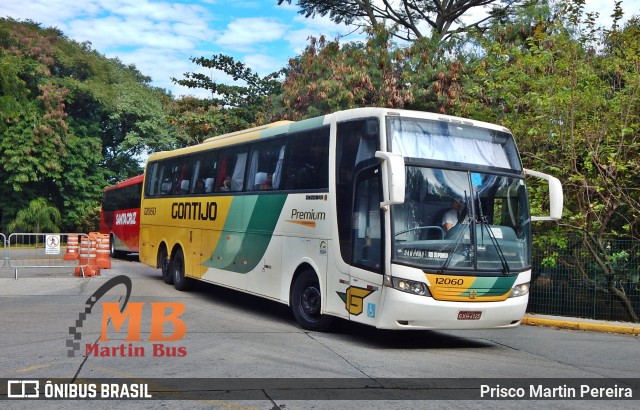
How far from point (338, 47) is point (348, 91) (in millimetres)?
3110

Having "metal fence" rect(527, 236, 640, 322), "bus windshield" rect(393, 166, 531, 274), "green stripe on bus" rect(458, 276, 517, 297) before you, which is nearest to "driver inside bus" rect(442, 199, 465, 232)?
"bus windshield" rect(393, 166, 531, 274)

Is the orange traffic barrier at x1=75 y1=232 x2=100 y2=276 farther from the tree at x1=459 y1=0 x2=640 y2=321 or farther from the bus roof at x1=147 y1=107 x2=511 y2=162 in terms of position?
the tree at x1=459 y1=0 x2=640 y2=321

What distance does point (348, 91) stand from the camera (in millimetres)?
21594

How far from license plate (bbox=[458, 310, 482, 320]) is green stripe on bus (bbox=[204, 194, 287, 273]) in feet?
13.4

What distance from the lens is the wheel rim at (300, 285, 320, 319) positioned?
11.2 metres

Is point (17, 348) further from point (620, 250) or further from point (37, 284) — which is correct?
point (620, 250)

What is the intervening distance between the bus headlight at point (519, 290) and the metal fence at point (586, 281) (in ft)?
14.7

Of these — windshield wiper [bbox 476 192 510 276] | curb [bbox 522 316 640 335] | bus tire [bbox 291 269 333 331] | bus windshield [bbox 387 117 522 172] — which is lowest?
curb [bbox 522 316 640 335]

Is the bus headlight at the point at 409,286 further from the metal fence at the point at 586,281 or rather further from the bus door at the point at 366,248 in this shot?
the metal fence at the point at 586,281

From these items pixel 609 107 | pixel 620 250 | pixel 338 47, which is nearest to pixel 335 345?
pixel 620 250

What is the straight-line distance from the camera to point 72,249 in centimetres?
2070

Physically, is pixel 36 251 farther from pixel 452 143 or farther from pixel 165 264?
pixel 452 143

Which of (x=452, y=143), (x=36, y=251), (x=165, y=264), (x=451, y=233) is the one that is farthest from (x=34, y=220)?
(x=451, y=233)

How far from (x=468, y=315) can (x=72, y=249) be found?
1456 centimetres
